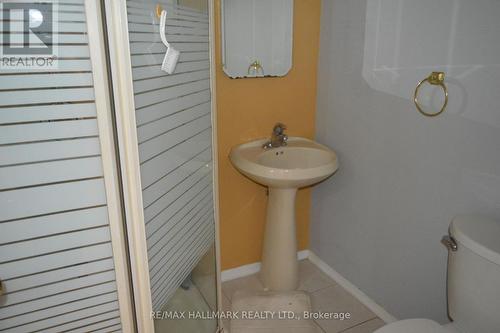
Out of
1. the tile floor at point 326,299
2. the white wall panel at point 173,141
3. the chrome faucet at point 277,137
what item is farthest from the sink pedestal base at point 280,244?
the white wall panel at point 173,141

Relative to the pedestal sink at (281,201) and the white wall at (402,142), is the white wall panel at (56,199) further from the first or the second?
the white wall at (402,142)

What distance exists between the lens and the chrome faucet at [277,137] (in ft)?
7.37

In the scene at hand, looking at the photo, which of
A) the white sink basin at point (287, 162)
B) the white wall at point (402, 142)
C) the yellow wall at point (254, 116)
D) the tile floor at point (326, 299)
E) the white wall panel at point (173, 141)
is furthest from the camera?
the yellow wall at point (254, 116)

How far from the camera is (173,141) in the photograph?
139 centimetres

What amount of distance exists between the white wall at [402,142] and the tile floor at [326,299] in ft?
0.39

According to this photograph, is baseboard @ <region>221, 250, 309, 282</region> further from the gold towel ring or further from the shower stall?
the gold towel ring

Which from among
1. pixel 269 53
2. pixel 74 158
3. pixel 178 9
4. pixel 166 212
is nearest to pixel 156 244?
pixel 166 212

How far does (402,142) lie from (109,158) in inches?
54.8

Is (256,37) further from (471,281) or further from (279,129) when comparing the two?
(471,281)

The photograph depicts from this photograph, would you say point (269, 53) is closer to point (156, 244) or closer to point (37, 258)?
point (156, 244)

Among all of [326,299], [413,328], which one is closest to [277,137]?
[326,299]

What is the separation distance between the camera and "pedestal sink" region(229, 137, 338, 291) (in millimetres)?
2158

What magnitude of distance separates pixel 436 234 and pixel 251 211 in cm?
112

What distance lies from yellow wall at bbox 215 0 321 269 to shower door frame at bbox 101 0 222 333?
116 centimetres
